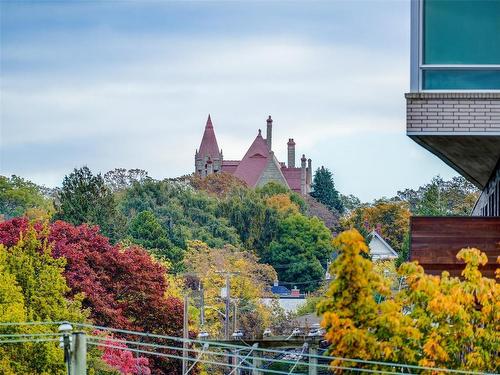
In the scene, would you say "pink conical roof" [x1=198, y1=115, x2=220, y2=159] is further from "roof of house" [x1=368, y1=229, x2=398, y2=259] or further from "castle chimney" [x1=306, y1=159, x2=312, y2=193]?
"roof of house" [x1=368, y1=229, x2=398, y2=259]

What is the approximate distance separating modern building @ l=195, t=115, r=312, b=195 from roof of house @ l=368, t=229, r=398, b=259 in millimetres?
38056

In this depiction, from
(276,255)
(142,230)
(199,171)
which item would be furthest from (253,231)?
(199,171)

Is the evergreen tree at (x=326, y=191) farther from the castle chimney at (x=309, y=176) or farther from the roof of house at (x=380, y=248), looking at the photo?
the roof of house at (x=380, y=248)

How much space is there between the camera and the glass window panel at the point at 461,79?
21.1 metres

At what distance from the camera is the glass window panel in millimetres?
21125

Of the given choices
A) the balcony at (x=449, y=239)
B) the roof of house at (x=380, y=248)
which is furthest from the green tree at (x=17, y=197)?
the balcony at (x=449, y=239)

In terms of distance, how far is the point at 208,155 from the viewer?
18512cm

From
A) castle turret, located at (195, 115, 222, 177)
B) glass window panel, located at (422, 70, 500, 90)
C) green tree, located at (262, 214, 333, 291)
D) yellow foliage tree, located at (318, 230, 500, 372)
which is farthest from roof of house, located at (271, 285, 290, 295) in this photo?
yellow foliage tree, located at (318, 230, 500, 372)

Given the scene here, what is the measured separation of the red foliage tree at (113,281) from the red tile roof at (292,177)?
113 m

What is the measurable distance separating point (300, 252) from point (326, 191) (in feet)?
148

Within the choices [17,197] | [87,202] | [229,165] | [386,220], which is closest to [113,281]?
[87,202]

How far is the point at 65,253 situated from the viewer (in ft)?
177

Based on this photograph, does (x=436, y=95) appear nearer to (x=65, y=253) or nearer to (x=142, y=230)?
(x=65, y=253)

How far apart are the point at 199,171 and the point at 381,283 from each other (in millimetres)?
165572
